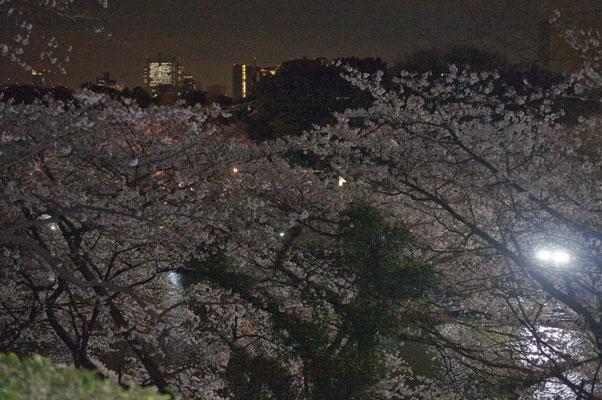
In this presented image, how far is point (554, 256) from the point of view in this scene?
514 centimetres

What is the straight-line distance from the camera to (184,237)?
6.06 m

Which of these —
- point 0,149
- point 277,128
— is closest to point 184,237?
A: point 0,149

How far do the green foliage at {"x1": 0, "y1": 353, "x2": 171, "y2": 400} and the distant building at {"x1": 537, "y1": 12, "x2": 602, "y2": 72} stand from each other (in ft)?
11.8

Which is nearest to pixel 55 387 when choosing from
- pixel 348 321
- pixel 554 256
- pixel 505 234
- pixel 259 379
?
pixel 259 379

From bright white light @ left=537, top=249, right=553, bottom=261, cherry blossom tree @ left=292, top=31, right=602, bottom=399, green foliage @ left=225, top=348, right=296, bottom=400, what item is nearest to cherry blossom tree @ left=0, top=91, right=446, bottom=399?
green foliage @ left=225, top=348, right=296, bottom=400

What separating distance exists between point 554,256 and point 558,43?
245cm

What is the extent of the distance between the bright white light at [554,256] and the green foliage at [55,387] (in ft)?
14.7

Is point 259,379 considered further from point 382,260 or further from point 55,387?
point 55,387

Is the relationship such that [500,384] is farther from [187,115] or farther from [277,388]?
[187,115]

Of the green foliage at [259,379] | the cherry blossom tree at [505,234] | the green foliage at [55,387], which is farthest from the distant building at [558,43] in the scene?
the green foliage at [259,379]

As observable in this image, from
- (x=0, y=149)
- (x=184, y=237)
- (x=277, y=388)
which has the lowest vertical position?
(x=277, y=388)

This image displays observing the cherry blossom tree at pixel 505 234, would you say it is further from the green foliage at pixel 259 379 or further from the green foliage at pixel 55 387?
the green foliage at pixel 55 387

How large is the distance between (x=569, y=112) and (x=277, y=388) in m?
13.1

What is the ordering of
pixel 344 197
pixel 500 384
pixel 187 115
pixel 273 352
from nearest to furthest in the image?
pixel 500 384, pixel 273 352, pixel 187 115, pixel 344 197
